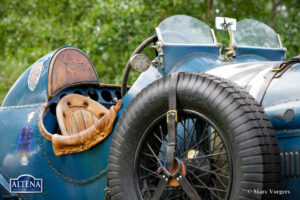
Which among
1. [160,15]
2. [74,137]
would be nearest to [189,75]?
[74,137]

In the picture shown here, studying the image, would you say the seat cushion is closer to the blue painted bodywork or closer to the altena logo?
the blue painted bodywork

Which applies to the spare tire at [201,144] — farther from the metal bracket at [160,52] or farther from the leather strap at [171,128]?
the metal bracket at [160,52]

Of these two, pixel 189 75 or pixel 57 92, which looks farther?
pixel 57 92

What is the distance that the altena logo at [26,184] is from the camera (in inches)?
146

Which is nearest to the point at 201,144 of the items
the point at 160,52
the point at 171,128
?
the point at 171,128

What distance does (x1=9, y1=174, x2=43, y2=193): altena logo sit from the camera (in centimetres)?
370

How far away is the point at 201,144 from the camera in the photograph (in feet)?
9.29

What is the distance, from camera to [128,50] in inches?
351

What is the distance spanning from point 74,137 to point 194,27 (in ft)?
4.40

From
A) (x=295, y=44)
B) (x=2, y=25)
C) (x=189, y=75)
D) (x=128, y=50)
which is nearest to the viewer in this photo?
(x=189, y=75)

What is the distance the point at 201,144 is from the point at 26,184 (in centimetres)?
166

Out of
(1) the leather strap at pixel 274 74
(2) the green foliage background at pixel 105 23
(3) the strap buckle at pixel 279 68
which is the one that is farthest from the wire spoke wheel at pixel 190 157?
(2) the green foliage background at pixel 105 23

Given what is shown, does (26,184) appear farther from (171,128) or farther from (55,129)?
(171,128)

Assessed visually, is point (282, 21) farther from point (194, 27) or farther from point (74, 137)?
point (74, 137)
